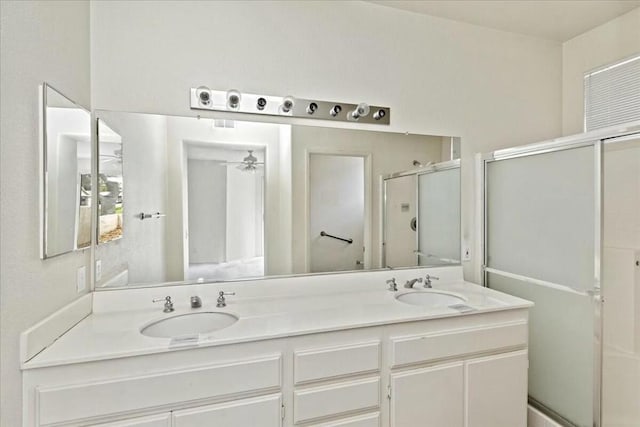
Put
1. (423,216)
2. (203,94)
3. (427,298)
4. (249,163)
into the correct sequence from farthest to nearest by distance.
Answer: (423,216) → (427,298) → (249,163) → (203,94)

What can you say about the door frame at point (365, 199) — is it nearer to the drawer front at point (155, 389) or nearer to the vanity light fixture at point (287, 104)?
the vanity light fixture at point (287, 104)

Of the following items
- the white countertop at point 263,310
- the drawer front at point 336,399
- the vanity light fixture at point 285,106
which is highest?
the vanity light fixture at point 285,106

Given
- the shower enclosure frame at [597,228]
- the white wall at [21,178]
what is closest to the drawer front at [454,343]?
the shower enclosure frame at [597,228]

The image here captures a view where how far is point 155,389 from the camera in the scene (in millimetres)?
1265

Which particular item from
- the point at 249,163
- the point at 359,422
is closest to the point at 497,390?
the point at 359,422

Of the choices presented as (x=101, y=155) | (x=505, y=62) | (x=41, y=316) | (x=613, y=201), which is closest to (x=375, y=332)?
(x=41, y=316)

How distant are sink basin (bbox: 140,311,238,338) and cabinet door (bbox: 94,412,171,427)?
41 cm

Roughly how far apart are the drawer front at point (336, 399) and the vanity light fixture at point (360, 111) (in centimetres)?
150

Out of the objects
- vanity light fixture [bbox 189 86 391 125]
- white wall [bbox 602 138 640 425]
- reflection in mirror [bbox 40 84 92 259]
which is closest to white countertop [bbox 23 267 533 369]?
reflection in mirror [bbox 40 84 92 259]

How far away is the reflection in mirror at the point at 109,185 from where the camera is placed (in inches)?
67.7

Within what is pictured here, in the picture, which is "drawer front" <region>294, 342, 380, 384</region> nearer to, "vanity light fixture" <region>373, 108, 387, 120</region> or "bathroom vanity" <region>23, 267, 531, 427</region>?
"bathroom vanity" <region>23, 267, 531, 427</region>

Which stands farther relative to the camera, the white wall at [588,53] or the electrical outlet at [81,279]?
the white wall at [588,53]

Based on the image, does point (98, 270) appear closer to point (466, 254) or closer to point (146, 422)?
point (146, 422)

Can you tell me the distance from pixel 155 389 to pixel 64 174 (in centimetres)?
96
